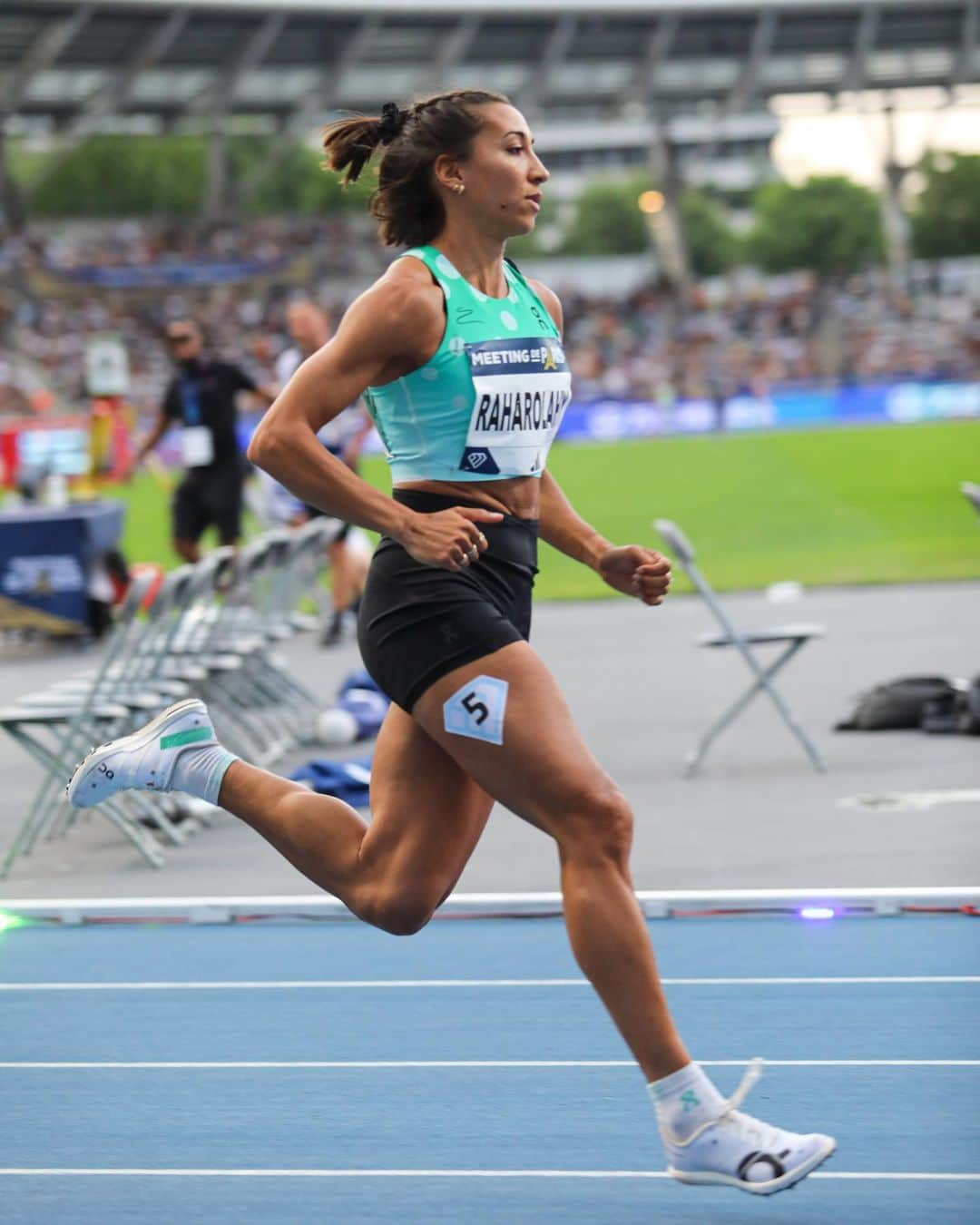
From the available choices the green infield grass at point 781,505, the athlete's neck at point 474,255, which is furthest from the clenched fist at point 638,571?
the green infield grass at point 781,505

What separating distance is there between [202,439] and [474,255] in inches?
381

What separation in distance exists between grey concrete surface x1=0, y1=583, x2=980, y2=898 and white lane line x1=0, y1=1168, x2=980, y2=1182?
279cm

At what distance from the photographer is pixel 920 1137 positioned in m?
3.93

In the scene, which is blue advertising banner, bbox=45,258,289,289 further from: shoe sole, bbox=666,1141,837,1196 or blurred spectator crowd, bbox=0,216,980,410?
shoe sole, bbox=666,1141,837,1196

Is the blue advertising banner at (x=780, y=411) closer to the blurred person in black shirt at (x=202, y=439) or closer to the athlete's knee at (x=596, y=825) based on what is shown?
the blurred person in black shirt at (x=202, y=439)

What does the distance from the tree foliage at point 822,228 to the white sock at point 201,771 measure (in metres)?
90.2

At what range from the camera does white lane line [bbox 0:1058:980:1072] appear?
4.48 metres

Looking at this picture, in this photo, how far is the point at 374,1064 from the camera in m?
4.67

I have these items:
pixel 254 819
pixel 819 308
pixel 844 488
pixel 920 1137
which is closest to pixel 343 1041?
pixel 254 819

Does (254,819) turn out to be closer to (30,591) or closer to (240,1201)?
(240,1201)

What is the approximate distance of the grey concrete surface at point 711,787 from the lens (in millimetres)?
6910

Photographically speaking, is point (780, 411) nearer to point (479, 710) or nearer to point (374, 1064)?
point (374, 1064)

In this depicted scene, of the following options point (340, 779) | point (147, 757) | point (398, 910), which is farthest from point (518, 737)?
point (340, 779)

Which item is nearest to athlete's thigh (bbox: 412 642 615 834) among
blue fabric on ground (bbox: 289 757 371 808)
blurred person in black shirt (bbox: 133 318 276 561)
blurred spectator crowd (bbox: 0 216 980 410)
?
blue fabric on ground (bbox: 289 757 371 808)
